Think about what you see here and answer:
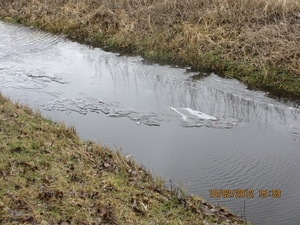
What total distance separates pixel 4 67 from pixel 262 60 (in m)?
9.51

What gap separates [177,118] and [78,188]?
4474 millimetres

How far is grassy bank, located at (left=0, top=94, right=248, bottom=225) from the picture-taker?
513 centimetres

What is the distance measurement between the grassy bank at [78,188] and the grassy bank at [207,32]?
672 centimetres

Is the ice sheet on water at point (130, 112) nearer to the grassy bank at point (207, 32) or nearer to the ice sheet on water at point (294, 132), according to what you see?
the ice sheet on water at point (294, 132)

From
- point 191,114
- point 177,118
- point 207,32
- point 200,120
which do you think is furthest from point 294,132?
point 207,32

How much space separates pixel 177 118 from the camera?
974cm

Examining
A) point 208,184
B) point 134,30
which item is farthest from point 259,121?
point 134,30

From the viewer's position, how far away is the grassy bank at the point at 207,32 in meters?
12.1

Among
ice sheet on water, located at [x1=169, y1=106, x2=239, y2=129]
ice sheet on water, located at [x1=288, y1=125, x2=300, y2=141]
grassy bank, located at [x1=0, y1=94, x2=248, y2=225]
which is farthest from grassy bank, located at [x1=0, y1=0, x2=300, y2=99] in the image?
grassy bank, located at [x1=0, y1=94, x2=248, y2=225]

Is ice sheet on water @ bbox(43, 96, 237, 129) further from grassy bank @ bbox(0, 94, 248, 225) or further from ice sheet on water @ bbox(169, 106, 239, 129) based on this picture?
grassy bank @ bbox(0, 94, 248, 225)
